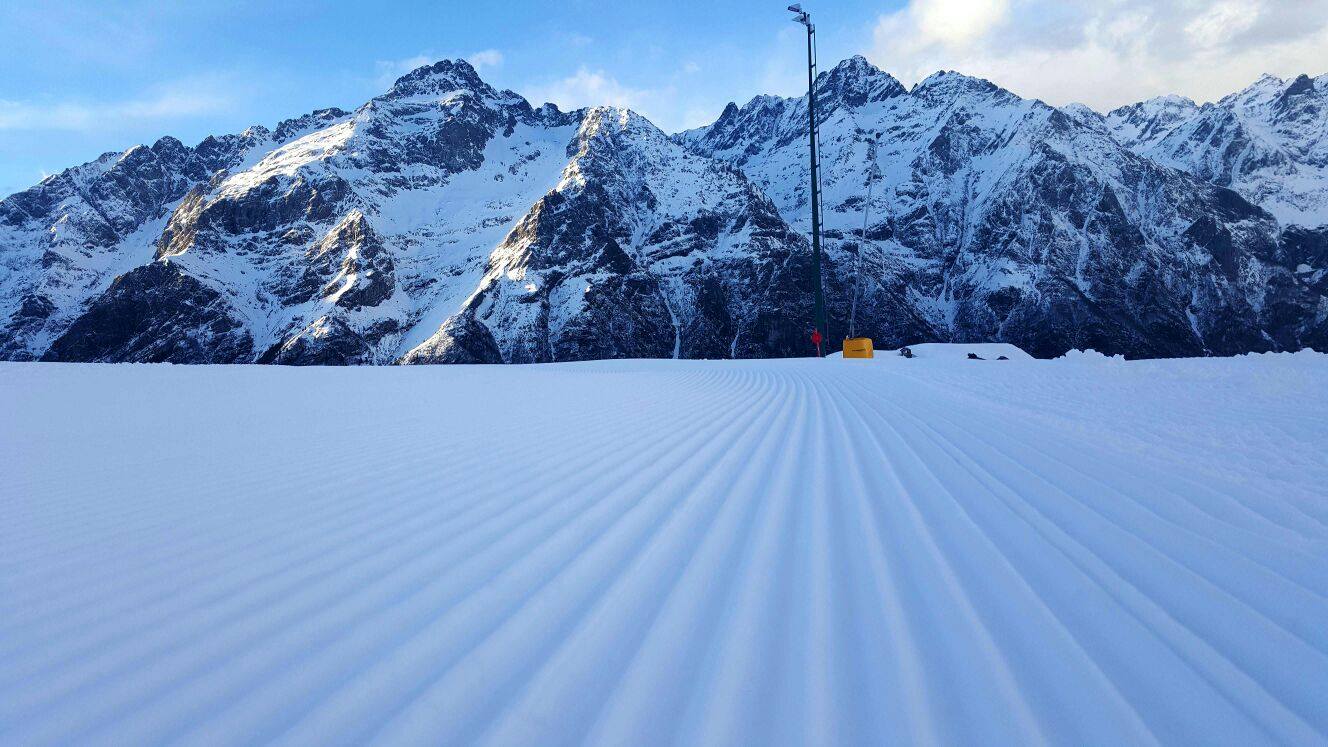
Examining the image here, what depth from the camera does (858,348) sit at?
2281cm

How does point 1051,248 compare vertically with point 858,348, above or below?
above

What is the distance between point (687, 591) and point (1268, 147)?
234 m

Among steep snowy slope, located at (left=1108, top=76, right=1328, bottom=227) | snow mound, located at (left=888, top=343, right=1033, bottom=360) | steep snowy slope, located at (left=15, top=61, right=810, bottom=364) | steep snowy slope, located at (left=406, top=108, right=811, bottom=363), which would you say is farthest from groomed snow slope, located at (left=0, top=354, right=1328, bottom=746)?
steep snowy slope, located at (left=1108, top=76, right=1328, bottom=227)

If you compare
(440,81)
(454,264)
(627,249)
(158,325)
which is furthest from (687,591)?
(440,81)

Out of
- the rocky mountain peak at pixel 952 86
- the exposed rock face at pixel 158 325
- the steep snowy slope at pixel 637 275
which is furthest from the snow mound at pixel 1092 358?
the rocky mountain peak at pixel 952 86

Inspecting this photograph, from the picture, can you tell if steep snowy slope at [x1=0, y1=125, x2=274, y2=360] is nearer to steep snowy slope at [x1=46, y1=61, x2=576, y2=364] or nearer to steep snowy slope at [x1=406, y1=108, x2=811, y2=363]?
steep snowy slope at [x1=46, y1=61, x2=576, y2=364]

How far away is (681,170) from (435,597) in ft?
461

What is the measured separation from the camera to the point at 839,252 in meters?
121

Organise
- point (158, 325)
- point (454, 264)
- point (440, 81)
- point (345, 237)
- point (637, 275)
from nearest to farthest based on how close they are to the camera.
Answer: point (158, 325) < point (637, 275) < point (454, 264) < point (345, 237) < point (440, 81)

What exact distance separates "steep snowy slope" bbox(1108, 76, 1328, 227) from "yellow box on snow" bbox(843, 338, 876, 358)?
7043 inches

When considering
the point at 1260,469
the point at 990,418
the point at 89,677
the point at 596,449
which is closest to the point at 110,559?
the point at 89,677

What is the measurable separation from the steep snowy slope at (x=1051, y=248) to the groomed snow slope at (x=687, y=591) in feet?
360

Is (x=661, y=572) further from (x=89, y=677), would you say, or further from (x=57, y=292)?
(x=57, y=292)

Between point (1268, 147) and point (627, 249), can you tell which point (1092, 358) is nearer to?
point (627, 249)
